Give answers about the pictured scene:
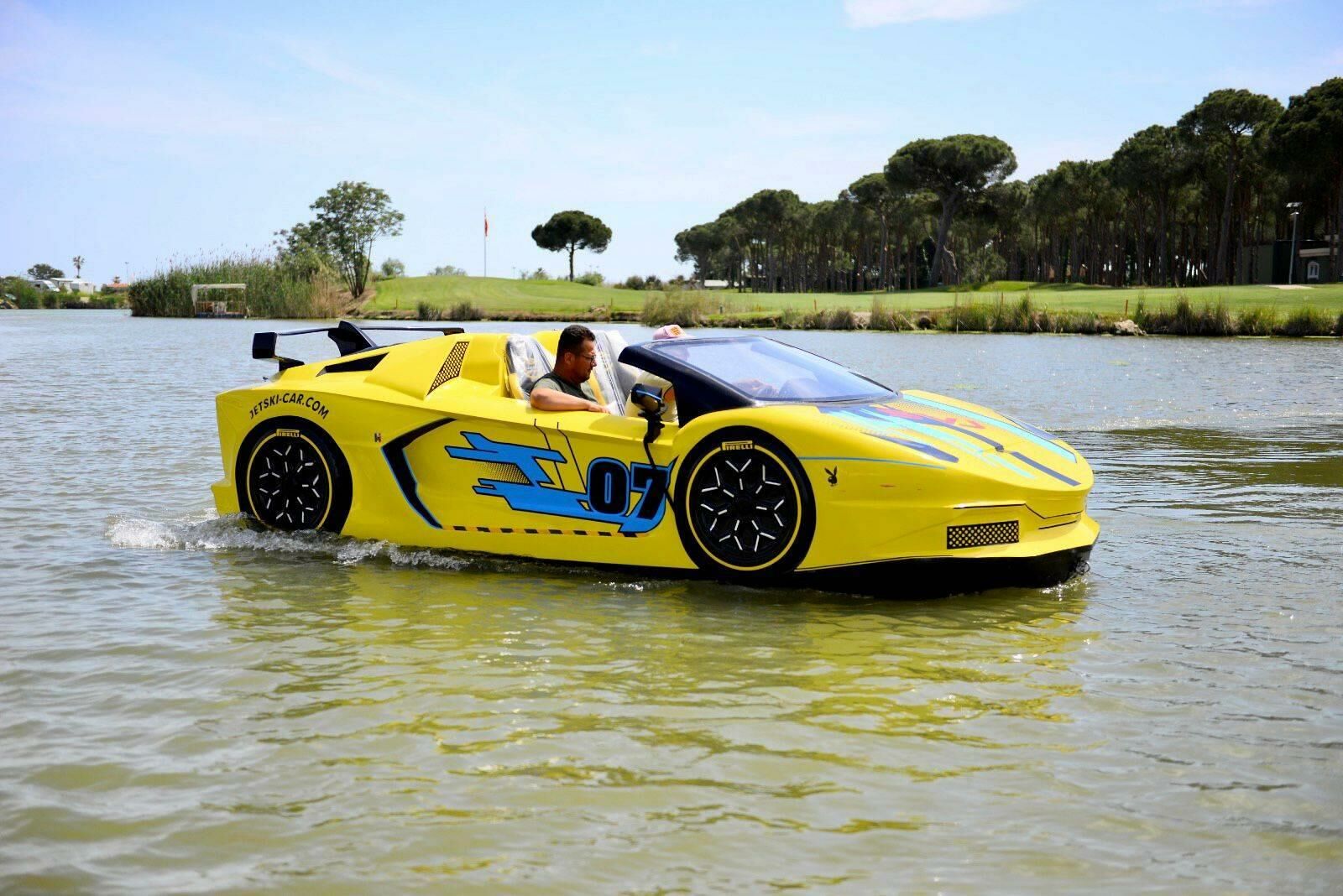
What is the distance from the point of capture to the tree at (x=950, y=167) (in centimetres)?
9294

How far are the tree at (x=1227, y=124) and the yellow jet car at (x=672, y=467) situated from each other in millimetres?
74545

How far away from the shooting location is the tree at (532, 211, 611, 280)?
136125mm

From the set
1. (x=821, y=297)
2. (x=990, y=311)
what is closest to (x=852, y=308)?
(x=990, y=311)

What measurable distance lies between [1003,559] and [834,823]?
115 inches

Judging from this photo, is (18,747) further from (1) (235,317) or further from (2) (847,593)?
(1) (235,317)

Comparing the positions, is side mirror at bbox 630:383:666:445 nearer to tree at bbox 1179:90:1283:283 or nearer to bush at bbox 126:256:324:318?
bush at bbox 126:256:324:318

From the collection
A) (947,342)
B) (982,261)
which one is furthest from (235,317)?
(982,261)

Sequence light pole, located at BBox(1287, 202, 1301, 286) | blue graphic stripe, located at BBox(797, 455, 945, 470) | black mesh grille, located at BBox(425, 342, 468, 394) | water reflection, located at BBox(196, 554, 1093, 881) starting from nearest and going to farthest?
water reflection, located at BBox(196, 554, 1093, 881) → blue graphic stripe, located at BBox(797, 455, 945, 470) → black mesh grille, located at BBox(425, 342, 468, 394) → light pole, located at BBox(1287, 202, 1301, 286)

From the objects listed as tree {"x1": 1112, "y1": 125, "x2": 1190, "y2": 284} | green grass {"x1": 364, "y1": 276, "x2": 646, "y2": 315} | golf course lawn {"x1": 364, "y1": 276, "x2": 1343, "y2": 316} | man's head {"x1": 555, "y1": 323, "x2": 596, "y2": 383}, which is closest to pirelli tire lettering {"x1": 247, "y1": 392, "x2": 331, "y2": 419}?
man's head {"x1": 555, "y1": 323, "x2": 596, "y2": 383}

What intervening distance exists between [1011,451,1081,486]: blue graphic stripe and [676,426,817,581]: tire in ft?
3.95

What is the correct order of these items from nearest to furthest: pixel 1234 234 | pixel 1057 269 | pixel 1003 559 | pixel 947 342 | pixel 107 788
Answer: pixel 107 788 < pixel 1003 559 < pixel 947 342 < pixel 1234 234 < pixel 1057 269

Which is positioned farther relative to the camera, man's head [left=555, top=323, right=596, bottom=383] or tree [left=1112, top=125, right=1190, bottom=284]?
tree [left=1112, top=125, right=1190, bottom=284]

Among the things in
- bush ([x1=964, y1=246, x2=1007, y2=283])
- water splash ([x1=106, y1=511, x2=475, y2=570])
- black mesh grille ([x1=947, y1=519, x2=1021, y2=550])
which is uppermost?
bush ([x1=964, y1=246, x2=1007, y2=283])

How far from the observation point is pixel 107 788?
378 cm
